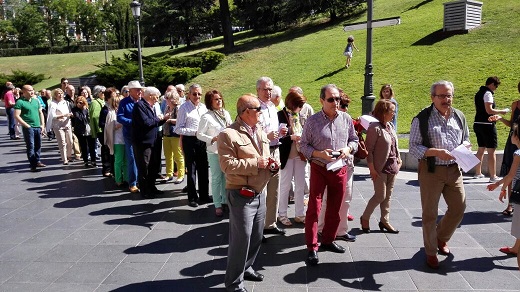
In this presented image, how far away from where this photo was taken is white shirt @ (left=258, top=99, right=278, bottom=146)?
5202mm

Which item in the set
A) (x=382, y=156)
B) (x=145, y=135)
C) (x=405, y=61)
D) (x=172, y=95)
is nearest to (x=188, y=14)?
(x=405, y=61)

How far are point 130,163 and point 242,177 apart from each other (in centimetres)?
443

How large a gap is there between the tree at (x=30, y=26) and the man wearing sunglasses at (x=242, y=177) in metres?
67.4

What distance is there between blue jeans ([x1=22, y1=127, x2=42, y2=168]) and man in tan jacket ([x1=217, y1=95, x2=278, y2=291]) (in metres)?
7.50

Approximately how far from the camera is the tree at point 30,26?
61281 millimetres

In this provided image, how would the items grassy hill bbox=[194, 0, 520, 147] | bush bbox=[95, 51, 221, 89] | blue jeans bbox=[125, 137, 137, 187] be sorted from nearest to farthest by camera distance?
blue jeans bbox=[125, 137, 137, 187] → grassy hill bbox=[194, 0, 520, 147] → bush bbox=[95, 51, 221, 89]

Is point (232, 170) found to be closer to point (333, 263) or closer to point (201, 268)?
point (201, 268)

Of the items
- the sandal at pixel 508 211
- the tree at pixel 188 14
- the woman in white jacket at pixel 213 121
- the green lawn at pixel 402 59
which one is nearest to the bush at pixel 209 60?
the green lawn at pixel 402 59

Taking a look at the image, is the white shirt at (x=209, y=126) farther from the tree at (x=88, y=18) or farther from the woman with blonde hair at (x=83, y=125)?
the tree at (x=88, y=18)

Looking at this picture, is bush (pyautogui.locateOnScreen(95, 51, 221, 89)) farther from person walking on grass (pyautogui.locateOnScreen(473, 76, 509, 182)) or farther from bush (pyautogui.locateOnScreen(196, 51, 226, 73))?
person walking on grass (pyautogui.locateOnScreen(473, 76, 509, 182))

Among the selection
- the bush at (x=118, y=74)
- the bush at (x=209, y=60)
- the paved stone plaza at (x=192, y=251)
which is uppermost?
the bush at (x=209, y=60)

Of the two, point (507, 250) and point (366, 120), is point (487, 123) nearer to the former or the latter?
point (507, 250)

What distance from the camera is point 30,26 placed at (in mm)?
61781

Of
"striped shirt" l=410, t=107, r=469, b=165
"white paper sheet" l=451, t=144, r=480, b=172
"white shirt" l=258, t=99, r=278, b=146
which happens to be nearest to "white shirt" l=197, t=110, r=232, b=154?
"white shirt" l=258, t=99, r=278, b=146
